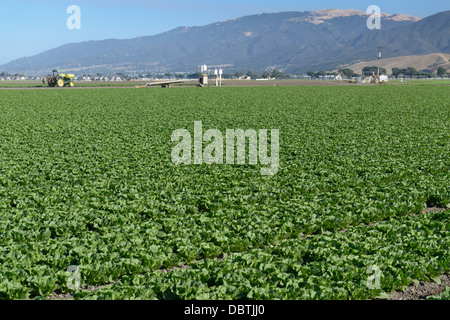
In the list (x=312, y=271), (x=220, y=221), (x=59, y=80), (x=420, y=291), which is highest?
(x=59, y=80)

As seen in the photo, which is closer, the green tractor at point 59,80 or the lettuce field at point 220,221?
the lettuce field at point 220,221

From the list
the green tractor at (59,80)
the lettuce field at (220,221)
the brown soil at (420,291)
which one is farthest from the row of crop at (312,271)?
the green tractor at (59,80)

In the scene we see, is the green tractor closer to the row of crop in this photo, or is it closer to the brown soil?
the row of crop

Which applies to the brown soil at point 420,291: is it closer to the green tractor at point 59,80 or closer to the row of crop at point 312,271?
the row of crop at point 312,271

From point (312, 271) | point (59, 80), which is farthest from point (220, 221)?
point (59, 80)

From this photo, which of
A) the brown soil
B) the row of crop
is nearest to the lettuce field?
the row of crop

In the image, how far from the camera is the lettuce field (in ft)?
29.2

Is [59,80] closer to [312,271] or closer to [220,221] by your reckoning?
[220,221]

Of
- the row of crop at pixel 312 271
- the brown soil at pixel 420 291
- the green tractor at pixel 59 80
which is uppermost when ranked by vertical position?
the green tractor at pixel 59 80

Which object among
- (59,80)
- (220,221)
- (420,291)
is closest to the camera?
(420,291)

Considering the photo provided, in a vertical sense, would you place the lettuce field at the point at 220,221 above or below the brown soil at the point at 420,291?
above

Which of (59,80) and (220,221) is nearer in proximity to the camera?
(220,221)

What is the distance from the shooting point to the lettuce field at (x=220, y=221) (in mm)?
8891

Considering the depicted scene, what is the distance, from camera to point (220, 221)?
486 inches
